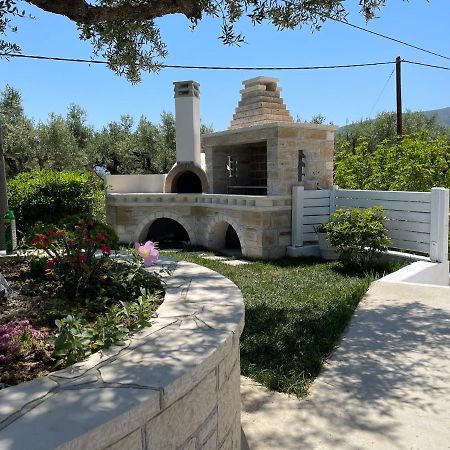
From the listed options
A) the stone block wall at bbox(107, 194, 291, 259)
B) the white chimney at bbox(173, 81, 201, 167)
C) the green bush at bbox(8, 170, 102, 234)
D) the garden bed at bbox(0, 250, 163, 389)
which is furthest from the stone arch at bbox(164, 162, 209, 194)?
the garden bed at bbox(0, 250, 163, 389)

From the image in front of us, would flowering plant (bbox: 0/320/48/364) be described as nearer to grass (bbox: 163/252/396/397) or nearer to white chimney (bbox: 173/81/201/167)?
grass (bbox: 163/252/396/397)

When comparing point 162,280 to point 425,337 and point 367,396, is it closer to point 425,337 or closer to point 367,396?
point 367,396

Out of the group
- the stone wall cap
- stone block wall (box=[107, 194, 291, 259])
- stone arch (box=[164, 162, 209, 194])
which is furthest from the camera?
stone arch (box=[164, 162, 209, 194])

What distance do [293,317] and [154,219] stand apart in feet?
27.6

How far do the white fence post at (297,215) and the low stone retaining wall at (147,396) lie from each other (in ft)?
25.0

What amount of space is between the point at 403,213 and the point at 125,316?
7.44 metres

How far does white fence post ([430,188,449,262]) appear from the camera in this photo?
815 centimetres

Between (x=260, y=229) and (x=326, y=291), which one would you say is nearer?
(x=326, y=291)

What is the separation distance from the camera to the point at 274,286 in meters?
7.27

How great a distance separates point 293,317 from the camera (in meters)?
5.46


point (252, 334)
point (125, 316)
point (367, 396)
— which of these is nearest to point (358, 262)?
point (252, 334)

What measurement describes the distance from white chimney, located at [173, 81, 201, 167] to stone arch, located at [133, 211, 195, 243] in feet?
6.17

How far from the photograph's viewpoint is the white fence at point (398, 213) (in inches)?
324

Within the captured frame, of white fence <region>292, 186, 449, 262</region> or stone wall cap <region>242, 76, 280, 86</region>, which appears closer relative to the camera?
white fence <region>292, 186, 449, 262</region>
